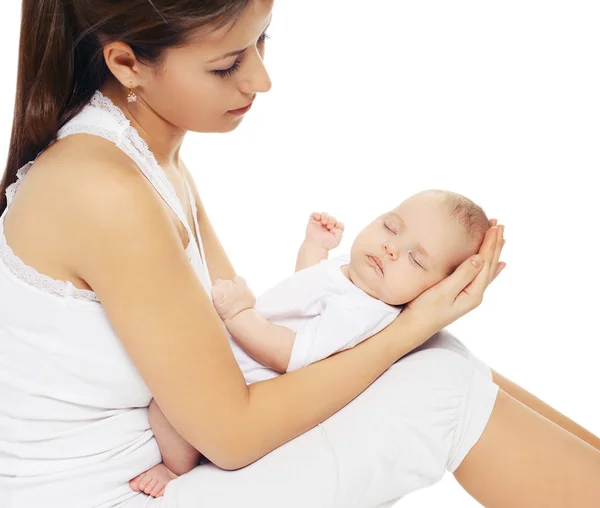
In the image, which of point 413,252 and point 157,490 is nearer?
point 157,490

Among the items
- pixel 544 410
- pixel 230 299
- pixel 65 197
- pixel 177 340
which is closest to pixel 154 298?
pixel 177 340

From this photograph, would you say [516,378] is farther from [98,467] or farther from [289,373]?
[98,467]

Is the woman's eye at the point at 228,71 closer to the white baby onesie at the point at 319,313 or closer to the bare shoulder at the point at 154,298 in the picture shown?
the bare shoulder at the point at 154,298

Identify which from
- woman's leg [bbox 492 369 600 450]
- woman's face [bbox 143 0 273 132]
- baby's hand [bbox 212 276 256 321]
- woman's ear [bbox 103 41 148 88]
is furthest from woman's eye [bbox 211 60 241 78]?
woman's leg [bbox 492 369 600 450]

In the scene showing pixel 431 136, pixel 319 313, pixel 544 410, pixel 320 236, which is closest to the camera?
pixel 319 313

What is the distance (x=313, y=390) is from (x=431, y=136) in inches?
81.0

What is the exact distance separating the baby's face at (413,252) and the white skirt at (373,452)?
0.15 m

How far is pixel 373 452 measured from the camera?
1.62 meters

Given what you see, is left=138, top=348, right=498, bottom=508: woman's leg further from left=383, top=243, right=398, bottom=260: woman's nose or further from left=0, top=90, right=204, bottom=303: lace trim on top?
left=0, top=90, right=204, bottom=303: lace trim on top

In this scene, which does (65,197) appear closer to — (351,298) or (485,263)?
(351,298)

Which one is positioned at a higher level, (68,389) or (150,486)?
(68,389)

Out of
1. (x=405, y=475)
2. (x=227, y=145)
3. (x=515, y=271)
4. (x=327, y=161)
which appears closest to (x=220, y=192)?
(x=227, y=145)

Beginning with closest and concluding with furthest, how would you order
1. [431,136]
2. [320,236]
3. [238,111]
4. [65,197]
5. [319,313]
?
1. [65,197]
2. [238,111]
3. [319,313]
4. [320,236]
5. [431,136]

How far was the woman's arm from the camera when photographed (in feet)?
4.72
